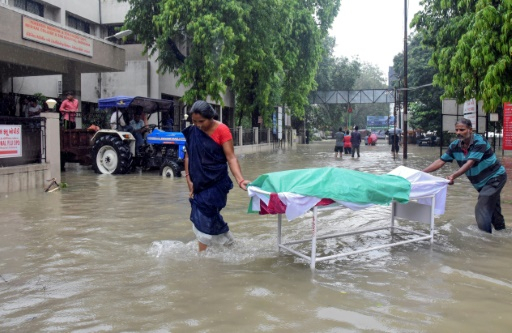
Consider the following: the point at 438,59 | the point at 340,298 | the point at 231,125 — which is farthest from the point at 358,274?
the point at 231,125

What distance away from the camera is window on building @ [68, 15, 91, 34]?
22919mm

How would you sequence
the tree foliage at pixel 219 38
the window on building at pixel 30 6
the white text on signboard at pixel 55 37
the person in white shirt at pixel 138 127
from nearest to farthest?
the white text on signboard at pixel 55 37, the person in white shirt at pixel 138 127, the window on building at pixel 30 6, the tree foliage at pixel 219 38

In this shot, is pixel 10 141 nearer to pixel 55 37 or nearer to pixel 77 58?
pixel 55 37

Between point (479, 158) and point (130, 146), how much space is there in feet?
36.9

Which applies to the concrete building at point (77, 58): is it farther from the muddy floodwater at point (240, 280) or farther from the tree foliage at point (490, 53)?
the tree foliage at point (490, 53)

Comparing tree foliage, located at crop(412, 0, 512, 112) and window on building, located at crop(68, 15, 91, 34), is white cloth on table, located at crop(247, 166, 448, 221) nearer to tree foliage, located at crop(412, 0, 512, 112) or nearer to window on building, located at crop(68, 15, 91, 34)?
tree foliage, located at crop(412, 0, 512, 112)

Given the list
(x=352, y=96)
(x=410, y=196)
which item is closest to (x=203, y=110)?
(x=410, y=196)

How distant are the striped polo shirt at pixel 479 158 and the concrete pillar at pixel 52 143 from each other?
917 centimetres

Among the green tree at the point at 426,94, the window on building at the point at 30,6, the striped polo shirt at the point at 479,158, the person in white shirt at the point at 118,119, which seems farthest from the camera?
the green tree at the point at 426,94

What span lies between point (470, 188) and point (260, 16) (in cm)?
1357

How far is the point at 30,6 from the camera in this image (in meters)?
20.4

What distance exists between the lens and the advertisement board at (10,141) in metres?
10.9

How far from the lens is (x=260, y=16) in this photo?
22.9m

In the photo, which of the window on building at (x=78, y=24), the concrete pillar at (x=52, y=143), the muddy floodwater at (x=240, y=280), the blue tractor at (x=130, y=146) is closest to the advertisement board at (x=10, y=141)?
the concrete pillar at (x=52, y=143)
